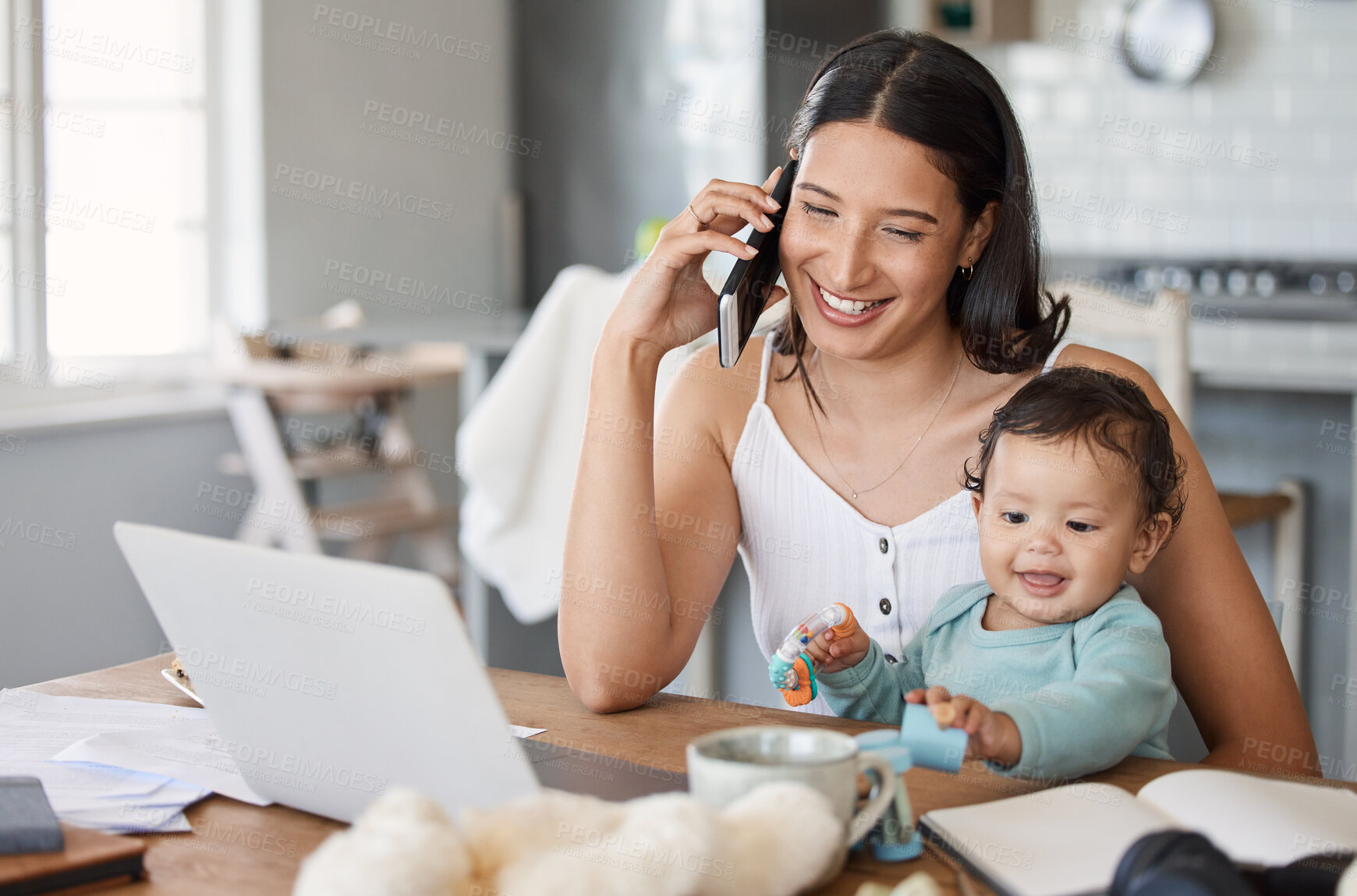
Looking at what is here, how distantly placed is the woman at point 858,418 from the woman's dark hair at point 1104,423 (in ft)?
0.51

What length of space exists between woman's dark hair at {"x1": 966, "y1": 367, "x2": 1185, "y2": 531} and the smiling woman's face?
222 mm

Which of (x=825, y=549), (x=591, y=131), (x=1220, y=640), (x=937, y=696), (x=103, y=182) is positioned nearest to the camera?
(x=937, y=696)

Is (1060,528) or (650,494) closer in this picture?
(1060,528)

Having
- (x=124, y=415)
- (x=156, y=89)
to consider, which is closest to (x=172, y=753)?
(x=124, y=415)

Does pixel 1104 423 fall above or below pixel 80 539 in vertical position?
above

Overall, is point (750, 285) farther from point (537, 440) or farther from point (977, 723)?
point (537, 440)

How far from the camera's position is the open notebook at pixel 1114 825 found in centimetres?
66

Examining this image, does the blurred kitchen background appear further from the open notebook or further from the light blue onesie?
the open notebook

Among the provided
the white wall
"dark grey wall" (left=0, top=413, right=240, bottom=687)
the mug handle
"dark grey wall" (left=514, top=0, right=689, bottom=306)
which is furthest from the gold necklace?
"dark grey wall" (left=514, top=0, right=689, bottom=306)

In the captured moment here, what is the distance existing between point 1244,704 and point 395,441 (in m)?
3.03

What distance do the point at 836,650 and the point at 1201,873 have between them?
510 mm

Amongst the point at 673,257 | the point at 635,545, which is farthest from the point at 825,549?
the point at 673,257

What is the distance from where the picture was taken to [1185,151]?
152 inches

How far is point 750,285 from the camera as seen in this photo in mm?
1326
